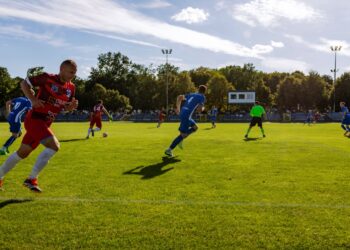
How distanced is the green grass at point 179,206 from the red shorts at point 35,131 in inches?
38.2

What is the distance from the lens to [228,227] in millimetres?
5285

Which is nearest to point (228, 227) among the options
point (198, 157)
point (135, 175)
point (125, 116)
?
point (135, 175)

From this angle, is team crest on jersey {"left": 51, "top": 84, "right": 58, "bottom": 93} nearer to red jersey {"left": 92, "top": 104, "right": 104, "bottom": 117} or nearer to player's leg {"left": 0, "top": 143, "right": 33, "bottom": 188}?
player's leg {"left": 0, "top": 143, "right": 33, "bottom": 188}

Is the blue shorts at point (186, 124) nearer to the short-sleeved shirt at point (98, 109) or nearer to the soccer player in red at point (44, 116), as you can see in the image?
the soccer player in red at point (44, 116)

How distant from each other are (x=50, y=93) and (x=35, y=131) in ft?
2.29

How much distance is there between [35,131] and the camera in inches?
268

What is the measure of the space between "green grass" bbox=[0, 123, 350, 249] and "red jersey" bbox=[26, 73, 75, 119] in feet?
4.85

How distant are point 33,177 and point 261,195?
4031 mm

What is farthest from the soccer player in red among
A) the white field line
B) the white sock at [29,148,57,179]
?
the white field line

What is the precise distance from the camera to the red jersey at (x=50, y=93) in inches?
266

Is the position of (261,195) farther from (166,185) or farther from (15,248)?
(15,248)

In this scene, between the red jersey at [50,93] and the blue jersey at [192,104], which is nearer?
the red jersey at [50,93]

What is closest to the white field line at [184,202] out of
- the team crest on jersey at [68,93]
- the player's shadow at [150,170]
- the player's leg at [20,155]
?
the player's leg at [20,155]

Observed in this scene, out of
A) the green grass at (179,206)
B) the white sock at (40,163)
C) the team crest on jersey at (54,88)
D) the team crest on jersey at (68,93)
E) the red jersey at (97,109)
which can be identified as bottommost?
the green grass at (179,206)
